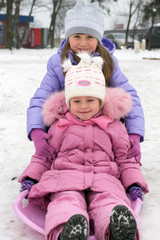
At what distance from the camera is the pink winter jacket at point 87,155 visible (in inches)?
76.0

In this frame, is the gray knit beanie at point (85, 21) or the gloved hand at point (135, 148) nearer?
the gloved hand at point (135, 148)

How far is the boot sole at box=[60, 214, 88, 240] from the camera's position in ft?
4.81

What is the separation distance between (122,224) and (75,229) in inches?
8.6

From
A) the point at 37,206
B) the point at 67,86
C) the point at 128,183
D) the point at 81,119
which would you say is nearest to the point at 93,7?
the point at 67,86

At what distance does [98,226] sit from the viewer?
1.65 m

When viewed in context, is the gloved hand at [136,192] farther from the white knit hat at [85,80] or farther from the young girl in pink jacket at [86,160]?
the white knit hat at [85,80]

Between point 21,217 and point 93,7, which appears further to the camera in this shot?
point 93,7

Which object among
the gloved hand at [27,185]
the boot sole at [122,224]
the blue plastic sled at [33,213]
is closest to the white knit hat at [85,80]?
the gloved hand at [27,185]

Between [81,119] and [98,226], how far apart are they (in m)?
0.82

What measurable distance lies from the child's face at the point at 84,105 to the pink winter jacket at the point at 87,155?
5 centimetres

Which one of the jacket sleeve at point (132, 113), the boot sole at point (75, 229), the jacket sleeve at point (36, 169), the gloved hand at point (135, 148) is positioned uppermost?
the jacket sleeve at point (132, 113)

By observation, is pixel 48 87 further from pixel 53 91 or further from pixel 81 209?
pixel 81 209

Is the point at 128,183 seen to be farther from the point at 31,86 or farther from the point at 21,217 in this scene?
the point at 31,86

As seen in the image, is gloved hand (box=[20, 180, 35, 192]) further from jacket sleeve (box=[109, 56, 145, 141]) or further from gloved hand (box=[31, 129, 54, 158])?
jacket sleeve (box=[109, 56, 145, 141])
